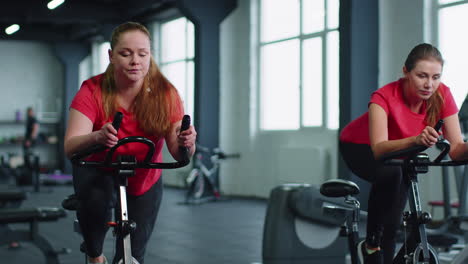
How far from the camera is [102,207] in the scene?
7.23ft

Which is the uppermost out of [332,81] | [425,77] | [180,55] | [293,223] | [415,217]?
[180,55]

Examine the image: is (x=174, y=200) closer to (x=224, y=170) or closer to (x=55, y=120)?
(x=224, y=170)

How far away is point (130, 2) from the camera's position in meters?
12.8

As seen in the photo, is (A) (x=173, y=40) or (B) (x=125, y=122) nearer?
(B) (x=125, y=122)

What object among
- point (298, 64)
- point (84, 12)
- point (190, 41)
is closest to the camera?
point (298, 64)

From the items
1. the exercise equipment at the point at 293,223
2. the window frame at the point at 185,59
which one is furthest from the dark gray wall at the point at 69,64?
the exercise equipment at the point at 293,223

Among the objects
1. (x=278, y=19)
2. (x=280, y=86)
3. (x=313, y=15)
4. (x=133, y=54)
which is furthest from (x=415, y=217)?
(x=278, y=19)

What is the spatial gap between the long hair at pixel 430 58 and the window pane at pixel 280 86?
22.5 ft

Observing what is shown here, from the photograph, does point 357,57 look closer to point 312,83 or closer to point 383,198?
point 312,83

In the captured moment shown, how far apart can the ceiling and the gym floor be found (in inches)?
168

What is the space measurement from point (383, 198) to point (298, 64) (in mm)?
6873

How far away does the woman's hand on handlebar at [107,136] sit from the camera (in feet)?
5.98

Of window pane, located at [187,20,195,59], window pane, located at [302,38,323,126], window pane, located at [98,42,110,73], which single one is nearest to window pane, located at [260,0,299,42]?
window pane, located at [302,38,323,126]

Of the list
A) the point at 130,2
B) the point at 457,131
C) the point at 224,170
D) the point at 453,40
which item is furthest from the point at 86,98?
the point at 130,2
